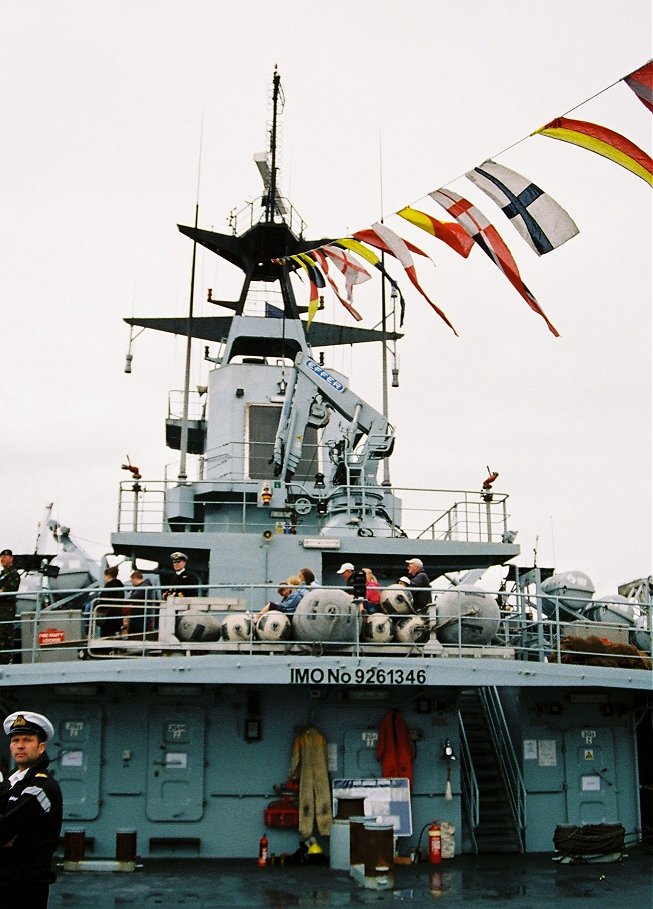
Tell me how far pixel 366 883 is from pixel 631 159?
8960 millimetres

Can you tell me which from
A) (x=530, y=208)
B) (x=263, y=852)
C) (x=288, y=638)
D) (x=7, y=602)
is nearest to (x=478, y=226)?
(x=530, y=208)

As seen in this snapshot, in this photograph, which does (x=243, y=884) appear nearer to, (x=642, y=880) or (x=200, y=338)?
(x=642, y=880)

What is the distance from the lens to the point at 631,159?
12.7 meters

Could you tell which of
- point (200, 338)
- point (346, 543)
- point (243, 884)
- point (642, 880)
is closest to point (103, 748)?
point (243, 884)

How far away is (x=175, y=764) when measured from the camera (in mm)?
11562

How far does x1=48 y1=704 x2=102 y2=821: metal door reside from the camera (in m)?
11.5

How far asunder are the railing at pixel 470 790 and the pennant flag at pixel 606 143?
7120 millimetres

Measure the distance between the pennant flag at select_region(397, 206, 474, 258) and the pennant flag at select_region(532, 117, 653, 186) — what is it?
8.04 ft

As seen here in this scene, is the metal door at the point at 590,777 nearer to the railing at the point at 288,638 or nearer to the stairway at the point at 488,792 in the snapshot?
the stairway at the point at 488,792

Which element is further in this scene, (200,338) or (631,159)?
(200,338)

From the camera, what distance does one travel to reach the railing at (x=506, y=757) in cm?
1214

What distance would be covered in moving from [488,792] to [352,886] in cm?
340

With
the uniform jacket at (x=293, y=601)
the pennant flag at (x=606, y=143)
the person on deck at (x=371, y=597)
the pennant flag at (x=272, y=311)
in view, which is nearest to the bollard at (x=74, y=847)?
the uniform jacket at (x=293, y=601)

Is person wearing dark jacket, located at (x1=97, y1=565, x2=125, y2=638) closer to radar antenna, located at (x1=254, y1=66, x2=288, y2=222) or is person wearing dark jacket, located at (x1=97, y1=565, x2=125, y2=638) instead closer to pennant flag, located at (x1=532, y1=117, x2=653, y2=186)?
pennant flag, located at (x1=532, y1=117, x2=653, y2=186)
